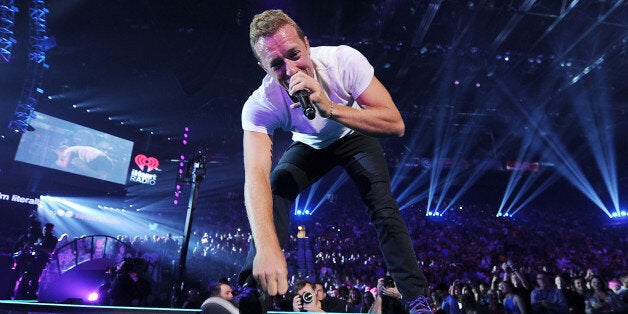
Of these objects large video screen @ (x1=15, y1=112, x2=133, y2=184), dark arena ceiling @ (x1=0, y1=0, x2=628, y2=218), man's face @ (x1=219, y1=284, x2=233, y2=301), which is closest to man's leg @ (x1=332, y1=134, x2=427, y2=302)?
man's face @ (x1=219, y1=284, x2=233, y2=301)

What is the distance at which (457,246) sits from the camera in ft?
49.6

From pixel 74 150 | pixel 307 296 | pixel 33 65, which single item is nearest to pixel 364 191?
pixel 307 296

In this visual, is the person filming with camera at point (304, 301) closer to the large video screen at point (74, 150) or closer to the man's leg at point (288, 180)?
the man's leg at point (288, 180)

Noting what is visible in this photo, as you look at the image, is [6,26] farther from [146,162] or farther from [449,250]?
[449,250]

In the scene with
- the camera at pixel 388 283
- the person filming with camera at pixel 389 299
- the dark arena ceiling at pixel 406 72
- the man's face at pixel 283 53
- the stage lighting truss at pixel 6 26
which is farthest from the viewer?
the dark arena ceiling at pixel 406 72

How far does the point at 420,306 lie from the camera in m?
1.61

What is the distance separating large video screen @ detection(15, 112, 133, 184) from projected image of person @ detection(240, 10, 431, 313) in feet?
47.3

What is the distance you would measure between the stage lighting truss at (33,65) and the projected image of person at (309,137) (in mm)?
8973

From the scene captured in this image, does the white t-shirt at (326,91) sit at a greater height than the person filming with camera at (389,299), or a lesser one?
greater

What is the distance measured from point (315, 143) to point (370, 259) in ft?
40.7

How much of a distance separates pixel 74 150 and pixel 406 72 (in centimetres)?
1338

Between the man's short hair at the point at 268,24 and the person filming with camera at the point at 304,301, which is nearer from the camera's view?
the man's short hair at the point at 268,24

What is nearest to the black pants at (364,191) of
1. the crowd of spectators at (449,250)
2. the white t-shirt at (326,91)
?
the white t-shirt at (326,91)

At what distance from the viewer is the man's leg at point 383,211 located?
1753mm
